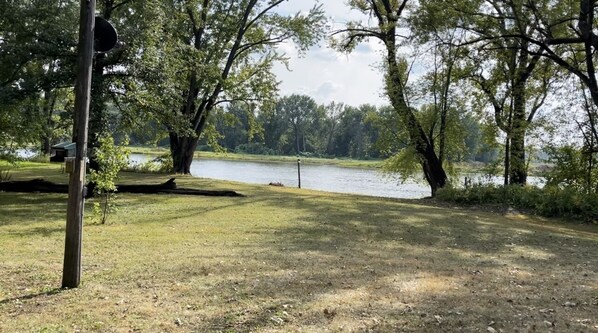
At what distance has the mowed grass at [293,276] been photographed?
4.21m

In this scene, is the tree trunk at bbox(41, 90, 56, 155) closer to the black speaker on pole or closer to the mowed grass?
the mowed grass

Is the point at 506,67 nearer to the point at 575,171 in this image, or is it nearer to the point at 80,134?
the point at 575,171

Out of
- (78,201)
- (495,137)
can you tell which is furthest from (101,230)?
(495,137)

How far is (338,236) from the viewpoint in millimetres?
8859

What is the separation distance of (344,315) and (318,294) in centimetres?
68

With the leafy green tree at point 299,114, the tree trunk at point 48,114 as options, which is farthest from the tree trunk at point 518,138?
the leafy green tree at point 299,114

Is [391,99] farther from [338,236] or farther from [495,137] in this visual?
[338,236]

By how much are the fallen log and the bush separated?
761 cm

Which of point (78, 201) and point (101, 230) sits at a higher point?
point (78, 201)

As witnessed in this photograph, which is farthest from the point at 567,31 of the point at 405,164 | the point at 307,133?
the point at 307,133

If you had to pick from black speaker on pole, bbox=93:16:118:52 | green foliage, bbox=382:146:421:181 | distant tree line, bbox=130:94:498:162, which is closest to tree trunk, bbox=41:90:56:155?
black speaker on pole, bbox=93:16:118:52

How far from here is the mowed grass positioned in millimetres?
4211

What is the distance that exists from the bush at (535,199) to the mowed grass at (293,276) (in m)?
3.96

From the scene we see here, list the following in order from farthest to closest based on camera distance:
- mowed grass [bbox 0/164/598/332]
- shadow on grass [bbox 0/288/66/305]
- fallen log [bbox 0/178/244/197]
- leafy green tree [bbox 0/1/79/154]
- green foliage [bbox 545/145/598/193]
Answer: green foliage [bbox 545/145/598/193], fallen log [bbox 0/178/244/197], leafy green tree [bbox 0/1/79/154], shadow on grass [bbox 0/288/66/305], mowed grass [bbox 0/164/598/332]
